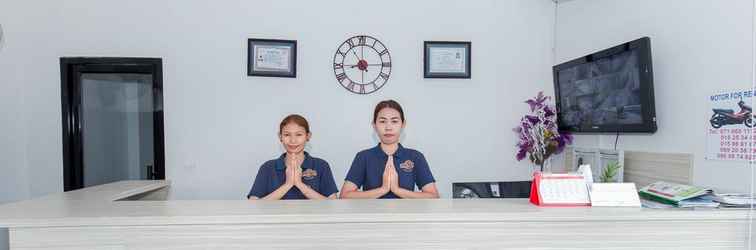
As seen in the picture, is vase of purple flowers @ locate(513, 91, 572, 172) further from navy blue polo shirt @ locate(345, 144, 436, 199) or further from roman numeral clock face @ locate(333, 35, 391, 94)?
navy blue polo shirt @ locate(345, 144, 436, 199)

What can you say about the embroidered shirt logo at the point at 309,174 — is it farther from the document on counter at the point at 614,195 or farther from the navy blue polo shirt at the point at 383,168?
the document on counter at the point at 614,195

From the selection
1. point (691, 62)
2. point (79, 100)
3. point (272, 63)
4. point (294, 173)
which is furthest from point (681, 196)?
point (79, 100)

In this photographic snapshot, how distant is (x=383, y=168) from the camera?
219cm

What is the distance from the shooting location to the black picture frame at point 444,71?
3537 mm

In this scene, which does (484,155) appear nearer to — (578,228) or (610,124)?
(610,124)

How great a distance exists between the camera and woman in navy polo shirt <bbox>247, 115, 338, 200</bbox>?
2.08m

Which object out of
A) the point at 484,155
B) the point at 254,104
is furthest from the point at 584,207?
the point at 254,104

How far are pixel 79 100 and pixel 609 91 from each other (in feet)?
12.1

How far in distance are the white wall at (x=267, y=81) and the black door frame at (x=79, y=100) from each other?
2.4 inches

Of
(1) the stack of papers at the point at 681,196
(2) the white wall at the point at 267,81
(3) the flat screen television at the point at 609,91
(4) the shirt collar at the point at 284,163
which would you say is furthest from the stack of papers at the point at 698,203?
(2) the white wall at the point at 267,81

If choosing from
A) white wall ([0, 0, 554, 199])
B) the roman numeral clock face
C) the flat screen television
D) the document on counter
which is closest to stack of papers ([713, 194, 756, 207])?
the document on counter

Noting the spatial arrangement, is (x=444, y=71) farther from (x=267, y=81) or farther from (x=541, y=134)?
(x=267, y=81)

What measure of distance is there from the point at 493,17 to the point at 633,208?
2.33 metres

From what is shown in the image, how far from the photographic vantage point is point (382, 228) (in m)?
1.50
